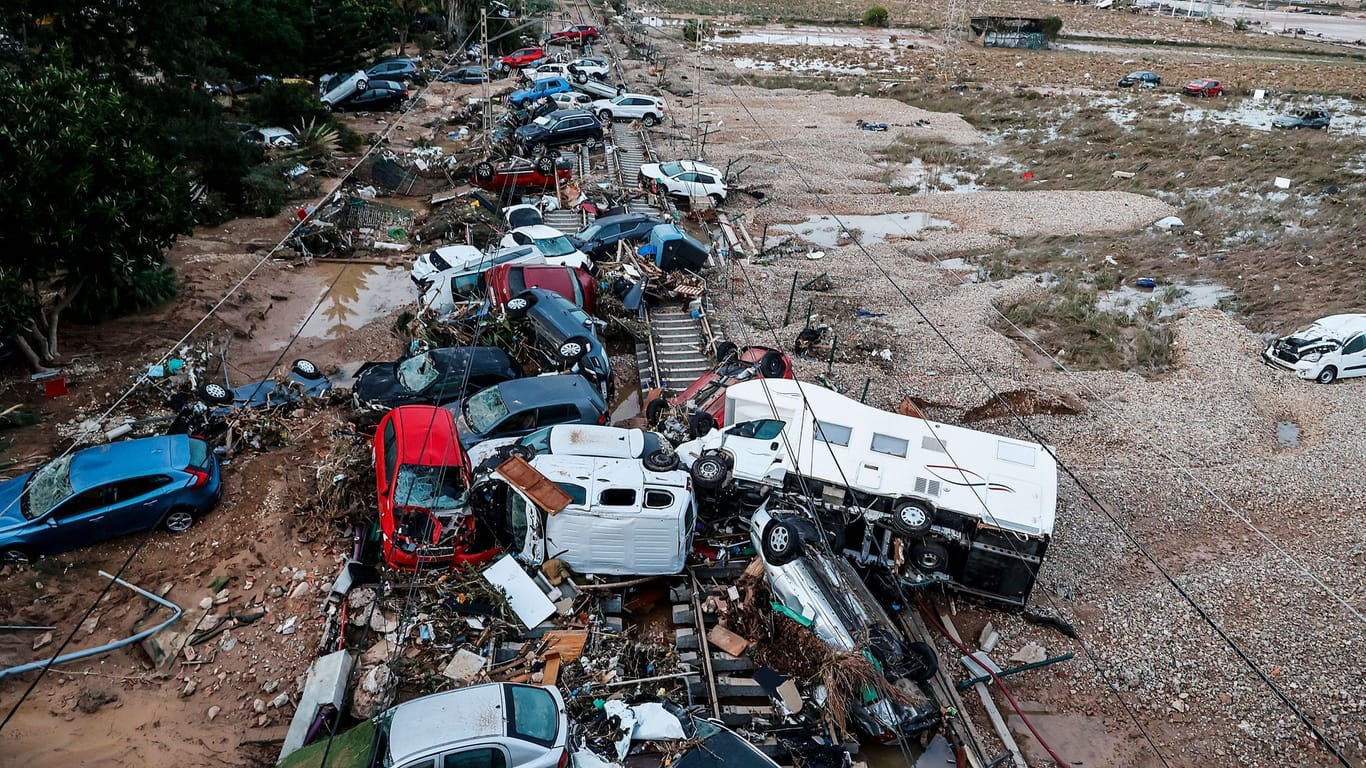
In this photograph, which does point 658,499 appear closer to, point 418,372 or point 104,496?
point 418,372

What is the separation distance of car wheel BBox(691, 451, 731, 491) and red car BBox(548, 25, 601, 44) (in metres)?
50.2

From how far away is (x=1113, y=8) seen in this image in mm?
105438

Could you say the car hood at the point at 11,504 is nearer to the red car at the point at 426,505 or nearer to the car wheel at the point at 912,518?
the red car at the point at 426,505

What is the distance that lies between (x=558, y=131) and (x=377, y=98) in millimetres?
13510

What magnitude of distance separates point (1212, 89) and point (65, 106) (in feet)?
190

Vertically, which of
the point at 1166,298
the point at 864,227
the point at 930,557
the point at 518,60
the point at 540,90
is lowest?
the point at 1166,298

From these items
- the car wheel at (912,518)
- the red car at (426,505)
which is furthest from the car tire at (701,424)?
the red car at (426,505)

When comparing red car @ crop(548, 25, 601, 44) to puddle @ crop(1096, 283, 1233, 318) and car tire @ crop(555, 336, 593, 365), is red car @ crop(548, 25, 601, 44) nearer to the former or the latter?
puddle @ crop(1096, 283, 1233, 318)

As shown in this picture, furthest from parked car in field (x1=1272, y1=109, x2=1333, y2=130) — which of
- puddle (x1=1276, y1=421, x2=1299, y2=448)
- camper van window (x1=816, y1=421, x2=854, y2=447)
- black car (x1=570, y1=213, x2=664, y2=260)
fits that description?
camper van window (x1=816, y1=421, x2=854, y2=447)

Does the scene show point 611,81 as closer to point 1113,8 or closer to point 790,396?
point 790,396

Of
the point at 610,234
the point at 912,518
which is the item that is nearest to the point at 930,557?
the point at 912,518

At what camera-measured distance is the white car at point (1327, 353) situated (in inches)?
719

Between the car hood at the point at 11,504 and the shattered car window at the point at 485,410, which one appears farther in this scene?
the shattered car window at the point at 485,410

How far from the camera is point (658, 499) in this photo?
35.8 ft
